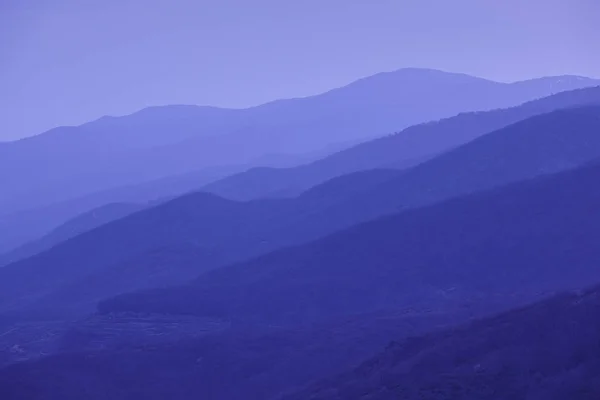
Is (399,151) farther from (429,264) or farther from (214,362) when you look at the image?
(214,362)

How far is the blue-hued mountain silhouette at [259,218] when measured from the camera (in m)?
44.9

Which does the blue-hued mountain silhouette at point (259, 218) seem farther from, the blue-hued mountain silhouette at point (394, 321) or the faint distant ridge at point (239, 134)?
the faint distant ridge at point (239, 134)

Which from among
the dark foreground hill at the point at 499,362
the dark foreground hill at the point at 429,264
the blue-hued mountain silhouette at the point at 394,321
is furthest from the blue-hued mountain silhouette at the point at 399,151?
the dark foreground hill at the point at 499,362

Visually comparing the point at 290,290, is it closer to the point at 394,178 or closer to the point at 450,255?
the point at 450,255

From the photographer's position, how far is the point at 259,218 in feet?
183

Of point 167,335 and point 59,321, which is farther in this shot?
point 59,321

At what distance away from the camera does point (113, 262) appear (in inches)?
2211

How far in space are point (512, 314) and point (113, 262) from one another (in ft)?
130

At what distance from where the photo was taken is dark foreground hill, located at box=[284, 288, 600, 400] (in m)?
16.9

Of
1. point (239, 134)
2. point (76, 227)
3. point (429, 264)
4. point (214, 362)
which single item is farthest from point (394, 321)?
point (239, 134)

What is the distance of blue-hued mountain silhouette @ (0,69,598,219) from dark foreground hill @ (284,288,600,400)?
371 feet

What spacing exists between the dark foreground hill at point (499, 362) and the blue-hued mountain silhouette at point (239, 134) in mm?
113020

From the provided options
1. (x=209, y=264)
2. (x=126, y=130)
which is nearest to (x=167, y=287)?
(x=209, y=264)

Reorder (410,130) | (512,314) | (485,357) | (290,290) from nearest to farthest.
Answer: (485,357) → (512,314) → (290,290) → (410,130)
